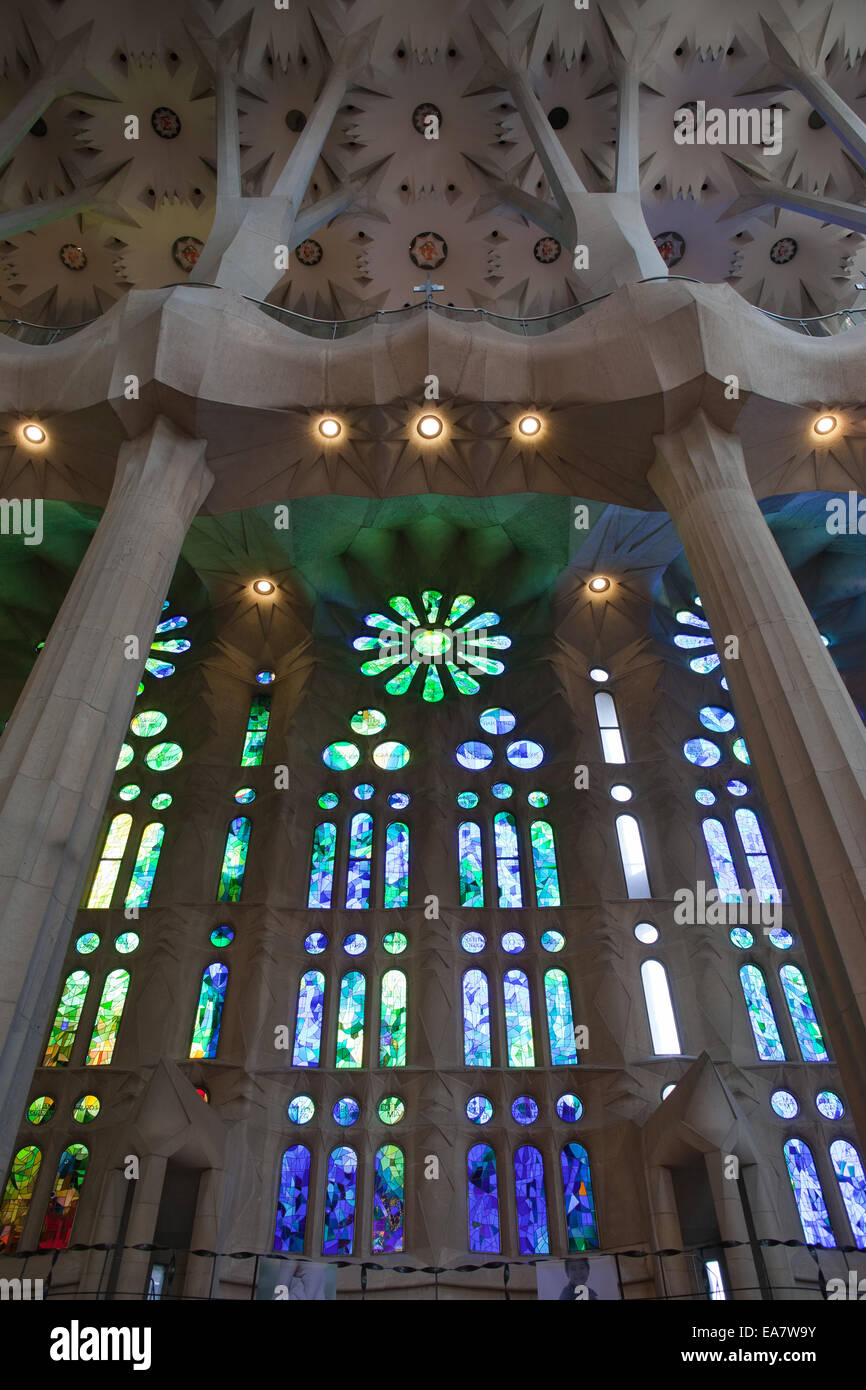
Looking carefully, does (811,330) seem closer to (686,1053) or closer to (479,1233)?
(686,1053)

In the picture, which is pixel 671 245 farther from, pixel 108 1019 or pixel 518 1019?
pixel 108 1019

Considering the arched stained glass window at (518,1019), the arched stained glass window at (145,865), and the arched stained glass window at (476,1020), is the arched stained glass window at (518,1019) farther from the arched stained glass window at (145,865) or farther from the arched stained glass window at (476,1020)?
the arched stained glass window at (145,865)

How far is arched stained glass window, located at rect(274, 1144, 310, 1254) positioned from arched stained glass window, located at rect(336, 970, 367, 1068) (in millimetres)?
1593

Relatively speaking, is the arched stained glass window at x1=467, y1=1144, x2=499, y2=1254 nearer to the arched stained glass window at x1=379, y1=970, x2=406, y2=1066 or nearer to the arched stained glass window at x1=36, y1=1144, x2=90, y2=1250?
the arched stained glass window at x1=379, y1=970, x2=406, y2=1066

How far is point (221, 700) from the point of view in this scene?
20.4 metres

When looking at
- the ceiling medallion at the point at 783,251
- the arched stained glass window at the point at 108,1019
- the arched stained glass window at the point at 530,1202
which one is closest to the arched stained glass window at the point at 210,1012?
the arched stained glass window at the point at 108,1019

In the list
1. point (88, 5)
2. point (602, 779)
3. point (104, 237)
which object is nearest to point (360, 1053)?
point (602, 779)

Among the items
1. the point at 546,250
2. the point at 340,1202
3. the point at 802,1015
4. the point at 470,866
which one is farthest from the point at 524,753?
the point at 546,250

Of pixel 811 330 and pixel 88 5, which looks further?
pixel 88 5

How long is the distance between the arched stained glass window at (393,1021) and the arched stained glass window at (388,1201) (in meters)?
1.40

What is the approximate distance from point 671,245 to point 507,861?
14.5 metres

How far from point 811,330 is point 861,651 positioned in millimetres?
8754

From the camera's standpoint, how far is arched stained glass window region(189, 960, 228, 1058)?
15.5 metres

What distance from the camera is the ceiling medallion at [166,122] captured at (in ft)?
65.1
